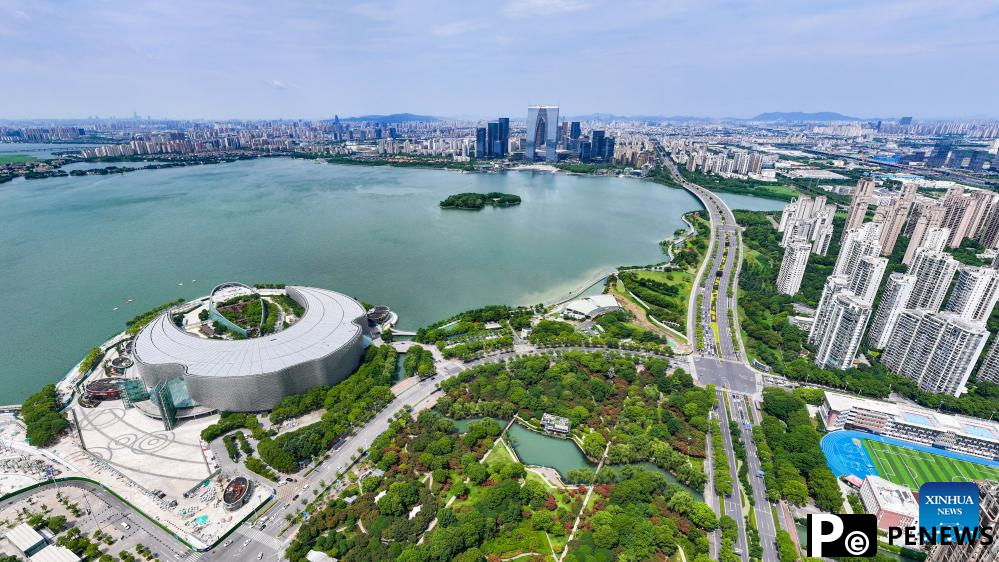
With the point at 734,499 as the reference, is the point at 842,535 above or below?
above

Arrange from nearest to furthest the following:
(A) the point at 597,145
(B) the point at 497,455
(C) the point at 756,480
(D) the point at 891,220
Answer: (C) the point at 756,480, (B) the point at 497,455, (D) the point at 891,220, (A) the point at 597,145

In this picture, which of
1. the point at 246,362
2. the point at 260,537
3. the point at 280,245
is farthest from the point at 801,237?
the point at 280,245

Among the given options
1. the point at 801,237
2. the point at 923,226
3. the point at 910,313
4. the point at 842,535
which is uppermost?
the point at 842,535

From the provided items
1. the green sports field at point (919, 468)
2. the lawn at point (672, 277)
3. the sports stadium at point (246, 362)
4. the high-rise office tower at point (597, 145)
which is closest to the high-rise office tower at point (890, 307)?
the green sports field at point (919, 468)

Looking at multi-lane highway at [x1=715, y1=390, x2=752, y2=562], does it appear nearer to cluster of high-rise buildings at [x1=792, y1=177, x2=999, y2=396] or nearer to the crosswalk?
cluster of high-rise buildings at [x1=792, y1=177, x2=999, y2=396]

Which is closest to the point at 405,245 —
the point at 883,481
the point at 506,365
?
the point at 506,365

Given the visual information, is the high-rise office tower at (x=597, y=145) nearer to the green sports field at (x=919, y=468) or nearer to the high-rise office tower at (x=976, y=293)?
the high-rise office tower at (x=976, y=293)

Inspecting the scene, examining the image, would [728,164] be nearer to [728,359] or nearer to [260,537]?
[728,359]
